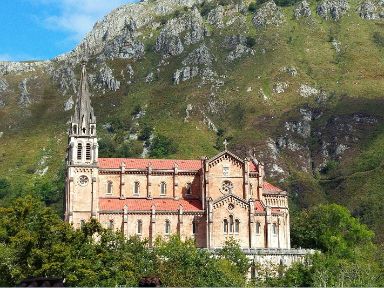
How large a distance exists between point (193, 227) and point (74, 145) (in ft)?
73.4

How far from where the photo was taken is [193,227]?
11062 cm

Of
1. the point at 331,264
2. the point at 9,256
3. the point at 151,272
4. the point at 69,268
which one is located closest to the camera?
the point at 69,268

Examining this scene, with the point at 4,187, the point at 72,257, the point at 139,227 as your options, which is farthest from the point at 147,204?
the point at 4,187

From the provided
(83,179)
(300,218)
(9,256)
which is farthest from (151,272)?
(300,218)

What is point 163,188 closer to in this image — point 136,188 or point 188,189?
point 188,189

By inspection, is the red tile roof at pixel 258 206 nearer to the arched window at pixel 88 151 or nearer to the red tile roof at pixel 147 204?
the red tile roof at pixel 147 204

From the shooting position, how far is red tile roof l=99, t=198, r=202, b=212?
111 m

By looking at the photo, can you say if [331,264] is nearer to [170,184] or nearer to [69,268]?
[170,184]

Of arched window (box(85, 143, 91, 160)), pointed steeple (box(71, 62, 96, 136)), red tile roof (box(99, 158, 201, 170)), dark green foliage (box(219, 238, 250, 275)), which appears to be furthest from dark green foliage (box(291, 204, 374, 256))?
pointed steeple (box(71, 62, 96, 136))

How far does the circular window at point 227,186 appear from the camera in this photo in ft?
374

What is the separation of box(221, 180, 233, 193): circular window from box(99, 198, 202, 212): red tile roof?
14.6ft

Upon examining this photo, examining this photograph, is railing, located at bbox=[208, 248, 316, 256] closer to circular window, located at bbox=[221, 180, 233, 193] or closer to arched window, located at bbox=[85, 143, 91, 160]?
circular window, located at bbox=[221, 180, 233, 193]

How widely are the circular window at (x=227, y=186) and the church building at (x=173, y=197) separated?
155 millimetres

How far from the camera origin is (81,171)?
112562 millimetres
